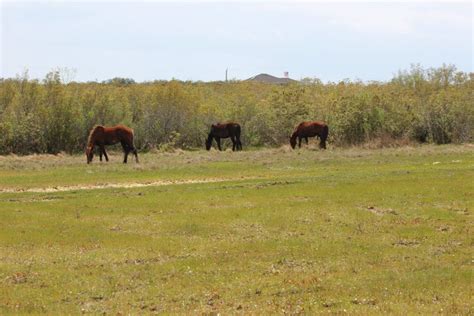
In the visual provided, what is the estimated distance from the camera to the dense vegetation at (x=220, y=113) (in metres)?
50.1

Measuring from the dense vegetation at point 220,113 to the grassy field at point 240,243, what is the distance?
2280 centimetres

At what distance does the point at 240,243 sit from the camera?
14.8m

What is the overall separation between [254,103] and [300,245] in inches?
1805

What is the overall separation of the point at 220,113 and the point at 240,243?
Answer: 1729 inches

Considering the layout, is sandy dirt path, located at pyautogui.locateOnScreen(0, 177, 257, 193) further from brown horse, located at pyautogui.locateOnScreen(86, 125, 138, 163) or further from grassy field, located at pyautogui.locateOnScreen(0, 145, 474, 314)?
brown horse, located at pyautogui.locateOnScreen(86, 125, 138, 163)

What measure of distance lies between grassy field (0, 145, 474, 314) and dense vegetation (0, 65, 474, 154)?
22.8 m

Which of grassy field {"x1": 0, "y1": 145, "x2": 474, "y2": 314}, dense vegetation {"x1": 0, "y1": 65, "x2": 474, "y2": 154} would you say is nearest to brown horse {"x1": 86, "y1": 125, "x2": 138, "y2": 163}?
grassy field {"x1": 0, "y1": 145, "x2": 474, "y2": 314}

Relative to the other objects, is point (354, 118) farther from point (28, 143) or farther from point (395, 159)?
point (28, 143)

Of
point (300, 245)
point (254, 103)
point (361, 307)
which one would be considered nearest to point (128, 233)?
point (300, 245)

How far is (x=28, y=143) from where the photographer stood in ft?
161

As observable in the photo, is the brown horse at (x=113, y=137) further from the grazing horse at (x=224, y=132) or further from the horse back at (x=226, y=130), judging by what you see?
the horse back at (x=226, y=130)

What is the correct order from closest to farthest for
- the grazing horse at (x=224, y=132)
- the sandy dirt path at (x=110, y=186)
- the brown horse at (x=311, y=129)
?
the sandy dirt path at (x=110, y=186), the brown horse at (x=311, y=129), the grazing horse at (x=224, y=132)

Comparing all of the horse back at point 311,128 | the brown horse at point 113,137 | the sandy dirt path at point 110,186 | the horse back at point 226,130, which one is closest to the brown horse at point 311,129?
the horse back at point 311,128

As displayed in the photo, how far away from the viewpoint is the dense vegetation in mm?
50125
